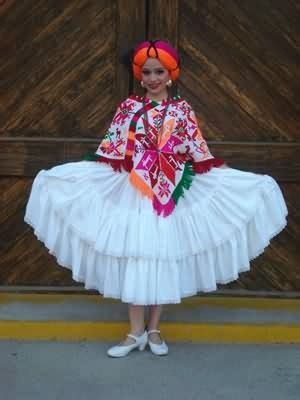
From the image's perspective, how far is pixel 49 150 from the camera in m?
5.33

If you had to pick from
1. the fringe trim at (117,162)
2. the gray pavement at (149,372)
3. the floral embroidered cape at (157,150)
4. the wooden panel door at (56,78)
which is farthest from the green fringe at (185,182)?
the wooden panel door at (56,78)

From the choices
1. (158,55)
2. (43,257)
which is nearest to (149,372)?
(43,257)

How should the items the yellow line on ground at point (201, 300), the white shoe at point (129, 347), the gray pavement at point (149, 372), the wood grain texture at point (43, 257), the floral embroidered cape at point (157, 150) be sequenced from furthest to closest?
the wood grain texture at point (43, 257) → the yellow line on ground at point (201, 300) → the white shoe at point (129, 347) → the floral embroidered cape at point (157, 150) → the gray pavement at point (149, 372)

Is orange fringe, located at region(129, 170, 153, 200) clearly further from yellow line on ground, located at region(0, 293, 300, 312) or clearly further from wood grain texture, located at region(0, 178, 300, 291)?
wood grain texture, located at region(0, 178, 300, 291)

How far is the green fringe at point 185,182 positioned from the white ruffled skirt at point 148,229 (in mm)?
27

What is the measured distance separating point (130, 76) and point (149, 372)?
1.95 m

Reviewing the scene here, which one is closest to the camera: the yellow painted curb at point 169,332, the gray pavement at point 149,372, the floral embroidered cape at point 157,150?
the gray pavement at point 149,372

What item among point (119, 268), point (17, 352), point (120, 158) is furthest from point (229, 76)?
point (17, 352)

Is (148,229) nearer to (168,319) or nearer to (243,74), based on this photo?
(168,319)

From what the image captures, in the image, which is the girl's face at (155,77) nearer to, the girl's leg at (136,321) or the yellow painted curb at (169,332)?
the girl's leg at (136,321)

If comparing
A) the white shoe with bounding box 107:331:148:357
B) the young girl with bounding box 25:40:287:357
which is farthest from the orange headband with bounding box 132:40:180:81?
the white shoe with bounding box 107:331:148:357

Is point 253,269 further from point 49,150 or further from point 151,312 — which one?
point 49,150

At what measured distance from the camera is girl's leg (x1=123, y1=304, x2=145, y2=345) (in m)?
4.54

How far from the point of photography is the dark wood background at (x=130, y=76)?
5297 millimetres
